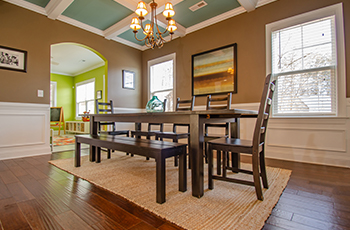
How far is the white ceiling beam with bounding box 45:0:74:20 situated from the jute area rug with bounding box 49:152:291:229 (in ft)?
9.17

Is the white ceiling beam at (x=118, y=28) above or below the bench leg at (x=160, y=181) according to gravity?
above

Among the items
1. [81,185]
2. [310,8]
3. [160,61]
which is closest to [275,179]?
[81,185]

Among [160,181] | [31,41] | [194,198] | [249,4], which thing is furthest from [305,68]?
[31,41]

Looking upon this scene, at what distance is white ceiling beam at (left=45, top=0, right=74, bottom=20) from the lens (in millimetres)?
3039

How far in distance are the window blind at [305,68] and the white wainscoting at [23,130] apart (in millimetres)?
4334

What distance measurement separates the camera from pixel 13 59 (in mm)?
3107

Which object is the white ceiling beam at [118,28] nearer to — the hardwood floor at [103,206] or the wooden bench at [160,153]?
the wooden bench at [160,153]

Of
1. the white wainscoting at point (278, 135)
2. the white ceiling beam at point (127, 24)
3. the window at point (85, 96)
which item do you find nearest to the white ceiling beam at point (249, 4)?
the white ceiling beam at point (127, 24)

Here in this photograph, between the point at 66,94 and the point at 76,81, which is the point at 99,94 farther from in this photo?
the point at 66,94

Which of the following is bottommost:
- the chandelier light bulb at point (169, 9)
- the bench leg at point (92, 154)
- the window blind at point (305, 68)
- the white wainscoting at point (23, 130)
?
the bench leg at point (92, 154)

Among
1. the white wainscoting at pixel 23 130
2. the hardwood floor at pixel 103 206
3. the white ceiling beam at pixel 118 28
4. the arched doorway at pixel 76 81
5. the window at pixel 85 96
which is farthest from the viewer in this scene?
the window at pixel 85 96

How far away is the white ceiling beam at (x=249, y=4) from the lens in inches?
120

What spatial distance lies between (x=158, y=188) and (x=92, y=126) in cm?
187

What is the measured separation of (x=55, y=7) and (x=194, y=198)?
3903 millimetres
